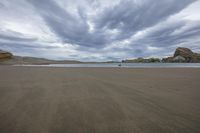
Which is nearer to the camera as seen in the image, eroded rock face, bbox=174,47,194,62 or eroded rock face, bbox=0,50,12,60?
eroded rock face, bbox=0,50,12,60

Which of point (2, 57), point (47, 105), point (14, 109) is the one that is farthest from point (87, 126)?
point (2, 57)

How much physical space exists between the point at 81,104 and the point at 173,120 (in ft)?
8.03

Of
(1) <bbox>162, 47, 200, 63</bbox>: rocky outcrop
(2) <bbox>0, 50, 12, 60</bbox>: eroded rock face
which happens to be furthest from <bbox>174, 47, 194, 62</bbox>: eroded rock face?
(2) <bbox>0, 50, 12, 60</bbox>: eroded rock face

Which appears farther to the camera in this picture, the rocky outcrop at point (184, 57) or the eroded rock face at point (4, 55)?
the rocky outcrop at point (184, 57)

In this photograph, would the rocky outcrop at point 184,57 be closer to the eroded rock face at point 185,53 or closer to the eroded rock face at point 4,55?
the eroded rock face at point 185,53

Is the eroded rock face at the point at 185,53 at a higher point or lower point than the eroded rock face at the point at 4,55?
higher

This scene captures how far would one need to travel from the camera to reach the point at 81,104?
11.7 feet

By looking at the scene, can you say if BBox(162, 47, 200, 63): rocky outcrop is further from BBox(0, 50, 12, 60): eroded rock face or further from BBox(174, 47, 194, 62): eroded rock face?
BBox(0, 50, 12, 60): eroded rock face

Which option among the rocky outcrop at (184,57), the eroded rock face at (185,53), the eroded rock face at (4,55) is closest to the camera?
the eroded rock face at (4,55)

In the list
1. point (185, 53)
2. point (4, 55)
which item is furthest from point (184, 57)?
point (4, 55)

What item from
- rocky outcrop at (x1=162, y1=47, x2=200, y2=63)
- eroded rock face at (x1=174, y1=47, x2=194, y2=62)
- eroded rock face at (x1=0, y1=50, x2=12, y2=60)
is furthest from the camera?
eroded rock face at (x1=174, y1=47, x2=194, y2=62)

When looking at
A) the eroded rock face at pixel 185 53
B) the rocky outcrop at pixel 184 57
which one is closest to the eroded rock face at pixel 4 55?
the rocky outcrop at pixel 184 57

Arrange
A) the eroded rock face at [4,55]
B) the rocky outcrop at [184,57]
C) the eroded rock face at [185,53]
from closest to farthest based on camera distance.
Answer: the eroded rock face at [4,55]
the rocky outcrop at [184,57]
the eroded rock face at [185,53]

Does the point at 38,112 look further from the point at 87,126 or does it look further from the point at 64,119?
the point at 87,126
